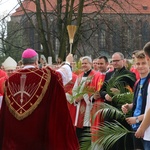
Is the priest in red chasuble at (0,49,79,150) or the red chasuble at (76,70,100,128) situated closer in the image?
the priest in red chasuble at (0,49,79,150)

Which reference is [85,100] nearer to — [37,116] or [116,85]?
[116,85]

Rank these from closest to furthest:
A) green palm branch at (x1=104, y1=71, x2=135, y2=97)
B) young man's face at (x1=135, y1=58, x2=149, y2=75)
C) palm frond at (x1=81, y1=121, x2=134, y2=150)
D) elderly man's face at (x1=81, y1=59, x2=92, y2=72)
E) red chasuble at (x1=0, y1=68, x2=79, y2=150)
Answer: red chasuble at (x1=0, y1=68, x2=79, y2=150) < palm frond at (x1=81, y1=121, x2=134, y2=150) < young man's face at (x1=135, y1=58, x2=149, y2=75) < green palm branch at (x1=104, y1=71, x2=135, y2=97) < elderly man's face at (x1=81, y1=59, x2=92, y2=72)

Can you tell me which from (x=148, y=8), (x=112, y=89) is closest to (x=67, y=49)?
(x=112, y=89)

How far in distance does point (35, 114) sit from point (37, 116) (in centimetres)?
3

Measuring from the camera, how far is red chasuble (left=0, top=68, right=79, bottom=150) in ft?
16.0

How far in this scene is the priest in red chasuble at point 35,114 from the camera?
4.89m

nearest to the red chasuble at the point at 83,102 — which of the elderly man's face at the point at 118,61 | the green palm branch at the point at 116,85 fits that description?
the elderly man's face at the point at 118,61

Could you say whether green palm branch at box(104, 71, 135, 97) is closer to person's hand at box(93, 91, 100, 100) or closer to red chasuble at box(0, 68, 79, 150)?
person's hand at box(93, 91, 100, 100)

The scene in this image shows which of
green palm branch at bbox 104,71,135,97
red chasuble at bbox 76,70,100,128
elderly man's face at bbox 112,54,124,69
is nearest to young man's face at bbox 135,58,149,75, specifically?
green palm branch at bbox 104,71,135,97

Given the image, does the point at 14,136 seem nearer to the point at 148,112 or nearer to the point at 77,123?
the point at 148,112

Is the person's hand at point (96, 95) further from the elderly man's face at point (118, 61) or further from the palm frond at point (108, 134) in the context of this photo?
the palm frond at point (108, 134)

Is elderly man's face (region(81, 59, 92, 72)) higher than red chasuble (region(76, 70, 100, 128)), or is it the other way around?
elderly man's face (region(81, 59, 92, 72))

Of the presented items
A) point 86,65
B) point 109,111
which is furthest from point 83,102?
point 109,111

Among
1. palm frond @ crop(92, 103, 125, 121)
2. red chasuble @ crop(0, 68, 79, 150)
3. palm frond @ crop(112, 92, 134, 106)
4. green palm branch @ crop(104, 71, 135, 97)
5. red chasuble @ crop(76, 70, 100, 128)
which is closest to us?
red chasuble @ crop(0, 68, 79, 150)
